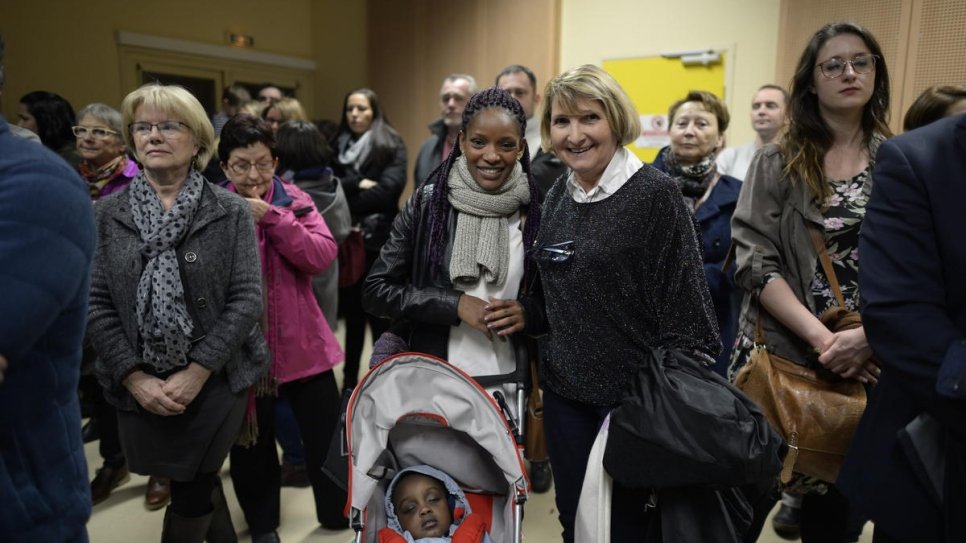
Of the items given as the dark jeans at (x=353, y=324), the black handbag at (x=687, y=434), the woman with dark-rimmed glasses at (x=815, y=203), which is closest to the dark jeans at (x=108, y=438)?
the dark jeans at (x=353, y=324)

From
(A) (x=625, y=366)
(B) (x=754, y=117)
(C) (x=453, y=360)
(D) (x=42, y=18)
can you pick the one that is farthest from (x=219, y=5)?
(A) (x=625, y=366)

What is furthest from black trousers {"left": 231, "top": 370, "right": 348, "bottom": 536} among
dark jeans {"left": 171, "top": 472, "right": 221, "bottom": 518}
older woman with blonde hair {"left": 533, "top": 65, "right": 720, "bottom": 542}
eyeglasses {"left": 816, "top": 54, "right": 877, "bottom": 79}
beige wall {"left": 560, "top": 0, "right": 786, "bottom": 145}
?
beige wall {"left": 560, "top": 0, "right": 786, "bottom": 145}

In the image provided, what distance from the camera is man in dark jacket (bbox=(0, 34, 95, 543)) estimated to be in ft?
3.01

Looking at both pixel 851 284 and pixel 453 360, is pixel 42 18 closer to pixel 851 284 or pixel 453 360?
pixel 453 360

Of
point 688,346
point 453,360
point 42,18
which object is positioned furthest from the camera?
point 42,18

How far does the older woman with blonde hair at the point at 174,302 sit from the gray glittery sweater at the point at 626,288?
3.22ft

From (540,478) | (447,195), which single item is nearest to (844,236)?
(447,195)

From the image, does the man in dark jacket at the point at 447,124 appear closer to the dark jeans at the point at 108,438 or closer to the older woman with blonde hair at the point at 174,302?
the older woman with blonde hair at the point at 174,302

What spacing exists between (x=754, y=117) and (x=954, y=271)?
266cm

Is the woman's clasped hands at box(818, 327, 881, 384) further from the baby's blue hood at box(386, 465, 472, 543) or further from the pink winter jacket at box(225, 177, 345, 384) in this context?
the pink winter jacket at box(225, 177, 345, 384)

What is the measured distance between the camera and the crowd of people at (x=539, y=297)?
3.64 feet

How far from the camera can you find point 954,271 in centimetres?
110

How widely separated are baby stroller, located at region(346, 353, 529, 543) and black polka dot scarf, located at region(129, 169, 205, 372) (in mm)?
590

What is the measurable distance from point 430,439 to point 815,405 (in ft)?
3.44
